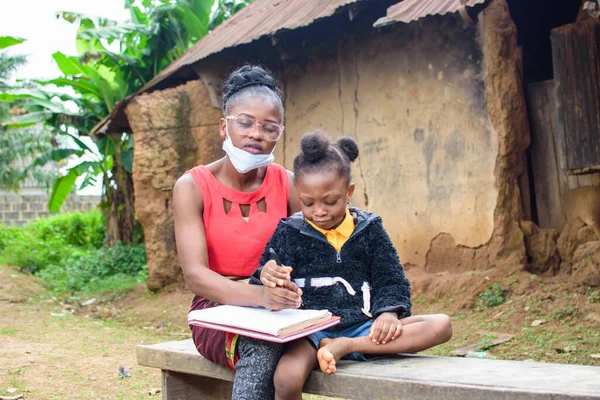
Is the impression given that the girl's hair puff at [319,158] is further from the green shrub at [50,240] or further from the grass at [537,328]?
the green shrub at [50,240]

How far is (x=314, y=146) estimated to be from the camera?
2.79 meters

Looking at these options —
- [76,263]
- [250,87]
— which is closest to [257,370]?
[250,87]

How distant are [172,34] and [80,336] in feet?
17.9

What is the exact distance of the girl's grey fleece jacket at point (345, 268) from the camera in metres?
2.79

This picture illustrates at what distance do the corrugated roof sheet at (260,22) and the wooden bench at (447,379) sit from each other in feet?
13.3

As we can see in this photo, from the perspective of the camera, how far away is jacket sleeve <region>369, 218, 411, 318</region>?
271 centimetres

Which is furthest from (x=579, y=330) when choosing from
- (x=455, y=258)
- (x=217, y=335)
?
(x=217, y=335)

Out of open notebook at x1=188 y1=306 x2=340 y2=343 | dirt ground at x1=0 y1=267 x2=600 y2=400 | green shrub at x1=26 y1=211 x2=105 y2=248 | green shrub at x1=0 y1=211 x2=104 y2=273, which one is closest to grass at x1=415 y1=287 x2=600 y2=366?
dirt ground at x1=0 y1=267 x2=600 y2=400

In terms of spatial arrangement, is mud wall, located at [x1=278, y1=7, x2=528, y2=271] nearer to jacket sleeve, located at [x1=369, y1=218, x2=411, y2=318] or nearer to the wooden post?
the wooden post

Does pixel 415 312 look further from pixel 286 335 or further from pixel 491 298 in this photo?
pixel 286 335

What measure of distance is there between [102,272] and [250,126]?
8209 mm

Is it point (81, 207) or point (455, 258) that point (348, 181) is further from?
point (81, 207)

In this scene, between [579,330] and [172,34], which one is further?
[172,34]

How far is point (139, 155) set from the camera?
813 centimetres
